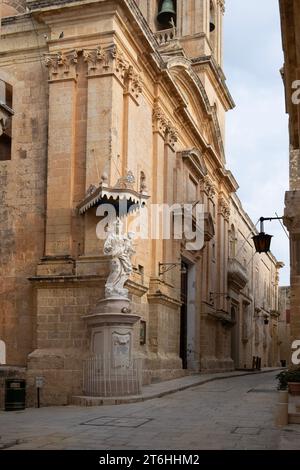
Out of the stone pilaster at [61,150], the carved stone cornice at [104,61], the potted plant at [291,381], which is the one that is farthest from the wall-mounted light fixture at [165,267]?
the potted plant at [291,381]

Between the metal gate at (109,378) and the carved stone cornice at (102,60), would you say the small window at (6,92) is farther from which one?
the metal gate at (109,378)

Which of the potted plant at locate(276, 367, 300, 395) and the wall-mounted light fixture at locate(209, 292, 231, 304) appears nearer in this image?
the potted plant at locate(276, 367, 300, 395)

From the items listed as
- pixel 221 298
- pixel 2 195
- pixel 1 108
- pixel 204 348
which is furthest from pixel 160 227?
pixel 1 108

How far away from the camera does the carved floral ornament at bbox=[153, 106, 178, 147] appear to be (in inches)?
867

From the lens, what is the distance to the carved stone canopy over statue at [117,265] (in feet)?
51.6

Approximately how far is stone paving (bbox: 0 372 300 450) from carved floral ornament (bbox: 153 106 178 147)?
974cm

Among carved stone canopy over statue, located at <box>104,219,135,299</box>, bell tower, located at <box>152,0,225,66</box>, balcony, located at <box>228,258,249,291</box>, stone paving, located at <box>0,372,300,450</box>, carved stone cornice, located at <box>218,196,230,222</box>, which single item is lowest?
stone paving, located at <box>0,372,300,450</box>

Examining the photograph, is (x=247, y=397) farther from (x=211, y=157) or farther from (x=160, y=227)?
(x=211, y=157)

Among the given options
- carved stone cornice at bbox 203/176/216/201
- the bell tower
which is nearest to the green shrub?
carved stone cornice at bbox 203/176/216/201

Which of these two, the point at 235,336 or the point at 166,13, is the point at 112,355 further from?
the point at 235,336

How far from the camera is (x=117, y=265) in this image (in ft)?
51.8

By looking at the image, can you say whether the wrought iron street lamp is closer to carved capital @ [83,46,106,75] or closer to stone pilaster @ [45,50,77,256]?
stone pilaster @ [45,50,77,256]
